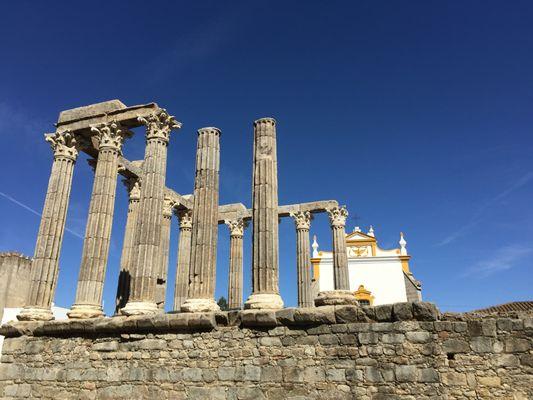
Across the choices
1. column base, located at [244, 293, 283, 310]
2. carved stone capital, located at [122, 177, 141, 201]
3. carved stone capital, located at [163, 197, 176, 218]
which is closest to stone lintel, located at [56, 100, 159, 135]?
carved stone capital, located at [122, 177, 141, 201]

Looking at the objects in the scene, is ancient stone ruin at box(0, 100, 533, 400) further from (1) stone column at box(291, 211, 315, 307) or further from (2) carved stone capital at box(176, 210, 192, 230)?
(1) stone column at box(291, 211, 315, 307)

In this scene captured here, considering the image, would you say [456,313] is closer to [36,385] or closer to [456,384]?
[456,384]

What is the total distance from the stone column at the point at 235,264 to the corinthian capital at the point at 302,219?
2.67m

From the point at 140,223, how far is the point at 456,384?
8408mm

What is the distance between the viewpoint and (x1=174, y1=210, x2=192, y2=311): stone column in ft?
55.0

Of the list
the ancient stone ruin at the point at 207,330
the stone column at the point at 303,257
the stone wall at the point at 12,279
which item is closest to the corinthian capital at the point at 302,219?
the stone column at the point at 303,257

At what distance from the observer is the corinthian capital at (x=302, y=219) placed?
64.5 feet

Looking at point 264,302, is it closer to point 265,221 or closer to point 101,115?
point 265,221

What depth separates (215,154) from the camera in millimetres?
11852

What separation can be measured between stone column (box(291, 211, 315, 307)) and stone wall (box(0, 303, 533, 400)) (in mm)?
9241

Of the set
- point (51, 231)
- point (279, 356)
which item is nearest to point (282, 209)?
point (51, 231)

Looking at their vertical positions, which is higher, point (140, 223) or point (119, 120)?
point (119, 120)

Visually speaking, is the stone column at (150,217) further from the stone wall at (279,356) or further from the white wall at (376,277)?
the white wall at (376,277)

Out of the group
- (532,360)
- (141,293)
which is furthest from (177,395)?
(532,360)
